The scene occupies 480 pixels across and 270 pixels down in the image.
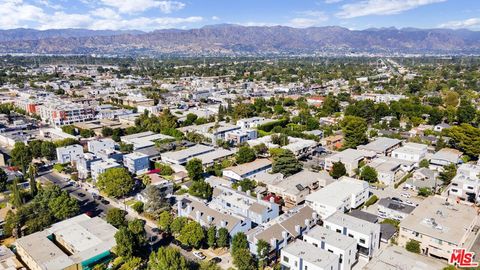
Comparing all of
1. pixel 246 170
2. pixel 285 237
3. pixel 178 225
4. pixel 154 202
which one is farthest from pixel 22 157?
pixel 285 237

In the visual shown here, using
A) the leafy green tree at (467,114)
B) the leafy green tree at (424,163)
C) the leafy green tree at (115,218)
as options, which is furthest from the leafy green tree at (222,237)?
the leafy green tree at (467,114)

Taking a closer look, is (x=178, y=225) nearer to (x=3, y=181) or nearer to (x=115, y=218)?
(x=115, y=218)

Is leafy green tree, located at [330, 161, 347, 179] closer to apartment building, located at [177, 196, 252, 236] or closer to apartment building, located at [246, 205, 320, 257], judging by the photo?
apartment building, located at [246, 205, 320, 257]

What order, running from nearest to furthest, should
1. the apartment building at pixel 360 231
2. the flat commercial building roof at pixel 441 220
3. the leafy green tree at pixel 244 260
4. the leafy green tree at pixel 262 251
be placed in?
the leafy green tree at pixel 244 260 < the leafy green tree at pixel 262 251 < the apartment building at pixel 360 231 < the flat commercial building roof at pixel 441 220

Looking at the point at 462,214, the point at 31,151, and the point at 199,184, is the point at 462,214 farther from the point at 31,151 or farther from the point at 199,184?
the point at 31,151

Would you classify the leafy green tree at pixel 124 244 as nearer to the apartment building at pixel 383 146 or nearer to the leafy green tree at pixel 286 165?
the leafy green tree at pixel 286 165
